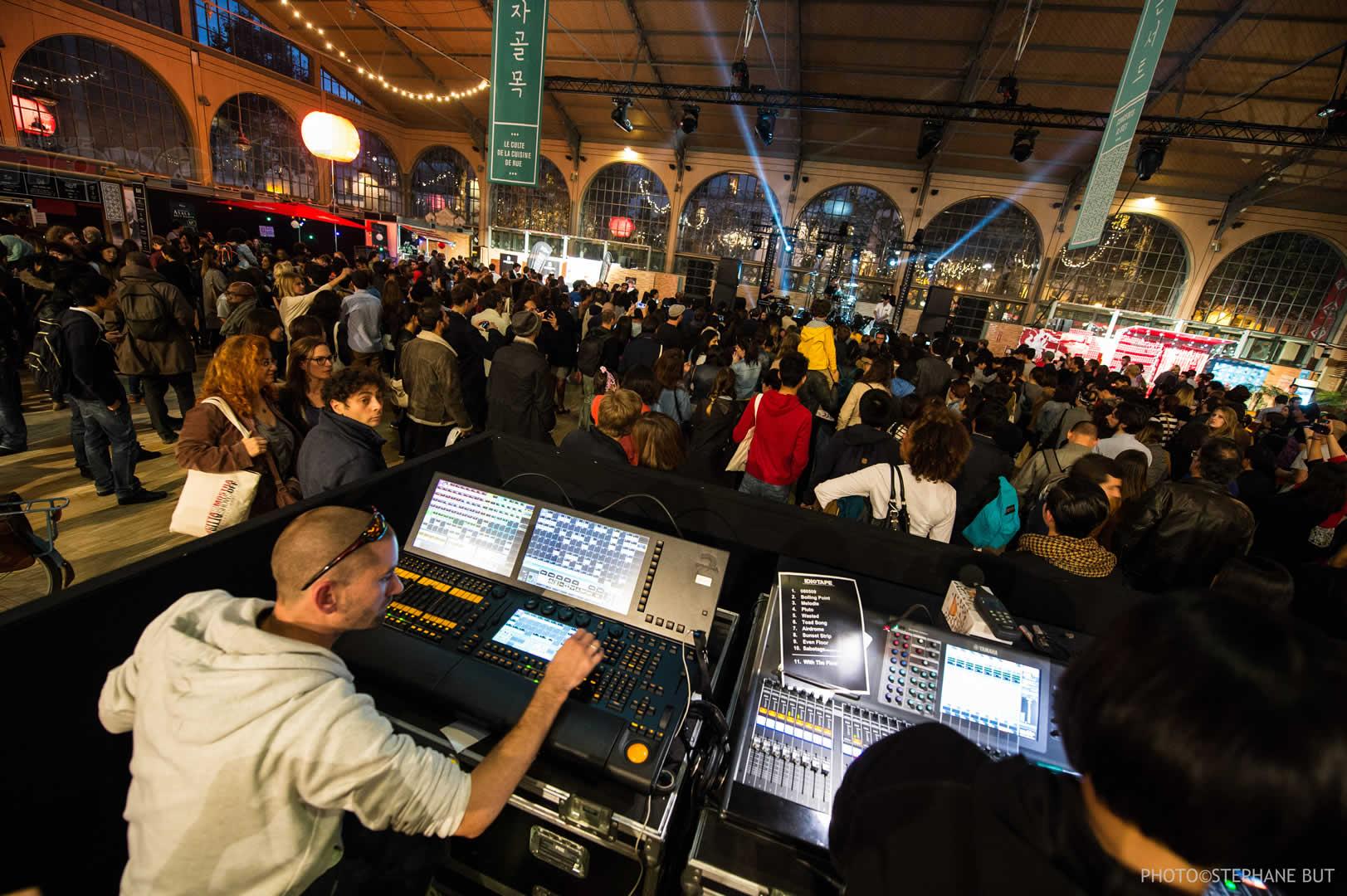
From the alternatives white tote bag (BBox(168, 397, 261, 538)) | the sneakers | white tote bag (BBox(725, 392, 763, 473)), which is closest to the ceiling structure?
white tote bag (BBox(725, 392, 763, 473))

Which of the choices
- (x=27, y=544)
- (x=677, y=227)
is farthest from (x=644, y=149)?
(x=27, y=544)

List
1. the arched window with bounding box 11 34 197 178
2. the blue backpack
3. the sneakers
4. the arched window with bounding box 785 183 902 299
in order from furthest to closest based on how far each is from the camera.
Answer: the arched window with bounding box 785 183 902 299 → the arched window with bounding box 11 34 197 178 → the sneakers → the blue backpack

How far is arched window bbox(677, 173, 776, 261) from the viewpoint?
55.4ft

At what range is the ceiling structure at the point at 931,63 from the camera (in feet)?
30.0

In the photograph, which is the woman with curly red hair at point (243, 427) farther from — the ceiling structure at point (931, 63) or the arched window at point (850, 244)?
the arched window at point (850, 244)

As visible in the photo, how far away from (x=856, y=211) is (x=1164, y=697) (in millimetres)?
18434

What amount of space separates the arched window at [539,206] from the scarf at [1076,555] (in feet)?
64.2

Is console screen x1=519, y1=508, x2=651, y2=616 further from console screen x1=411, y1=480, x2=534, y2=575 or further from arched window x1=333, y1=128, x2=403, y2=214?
arched window x1=333, y1=128, x2=403, y2=214

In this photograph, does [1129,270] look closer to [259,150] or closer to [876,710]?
[876,710]

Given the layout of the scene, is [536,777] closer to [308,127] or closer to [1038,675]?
[1038,675]

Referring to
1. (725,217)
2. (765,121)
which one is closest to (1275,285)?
(765,121)

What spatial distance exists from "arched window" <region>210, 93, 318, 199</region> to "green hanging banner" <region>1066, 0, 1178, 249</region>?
19779 mm

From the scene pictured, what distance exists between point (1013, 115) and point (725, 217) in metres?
8.36

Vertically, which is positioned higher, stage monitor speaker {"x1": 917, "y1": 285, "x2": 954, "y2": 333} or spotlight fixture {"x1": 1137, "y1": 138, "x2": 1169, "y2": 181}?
spotlight fixture {"x1": 1137, "y1": 138, "x2": 1169, "y2": 181}
